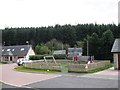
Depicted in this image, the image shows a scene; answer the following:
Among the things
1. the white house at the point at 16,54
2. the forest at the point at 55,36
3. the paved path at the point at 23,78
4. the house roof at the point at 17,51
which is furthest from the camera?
the forest at the point at 55,36

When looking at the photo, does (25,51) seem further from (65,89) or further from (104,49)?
(65,89)

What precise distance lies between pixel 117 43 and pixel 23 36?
73899 millimetres

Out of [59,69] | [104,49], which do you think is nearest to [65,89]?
[59,69]

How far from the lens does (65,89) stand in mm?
14609

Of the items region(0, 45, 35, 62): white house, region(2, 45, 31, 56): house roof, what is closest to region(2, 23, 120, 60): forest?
region(2, 45, 31, 56): house roof

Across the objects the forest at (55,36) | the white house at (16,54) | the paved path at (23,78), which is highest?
the forest at (55,36)

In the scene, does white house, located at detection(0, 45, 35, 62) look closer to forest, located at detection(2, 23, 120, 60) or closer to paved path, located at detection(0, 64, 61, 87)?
forest, located at detection(2, 23, 120, 60)

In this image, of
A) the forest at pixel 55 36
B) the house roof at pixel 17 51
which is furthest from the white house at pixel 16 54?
the forest at pixel 55 36

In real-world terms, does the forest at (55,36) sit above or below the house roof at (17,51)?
above

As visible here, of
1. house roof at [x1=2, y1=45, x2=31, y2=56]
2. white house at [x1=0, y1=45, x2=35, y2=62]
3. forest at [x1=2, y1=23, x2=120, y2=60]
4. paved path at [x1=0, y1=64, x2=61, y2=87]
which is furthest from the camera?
forest at [x1=2, y1=23, x2=120, y2=60]

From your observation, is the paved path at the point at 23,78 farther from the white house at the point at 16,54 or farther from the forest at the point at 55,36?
the forest at the point at 55,36

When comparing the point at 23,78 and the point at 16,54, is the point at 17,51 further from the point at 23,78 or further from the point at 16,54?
the point at 23,78

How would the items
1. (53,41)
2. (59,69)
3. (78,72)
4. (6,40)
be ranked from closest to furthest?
(78,72), (59,69), (53,41), (6,40)

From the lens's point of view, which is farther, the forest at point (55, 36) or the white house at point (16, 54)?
the forest at point (55, 36)
